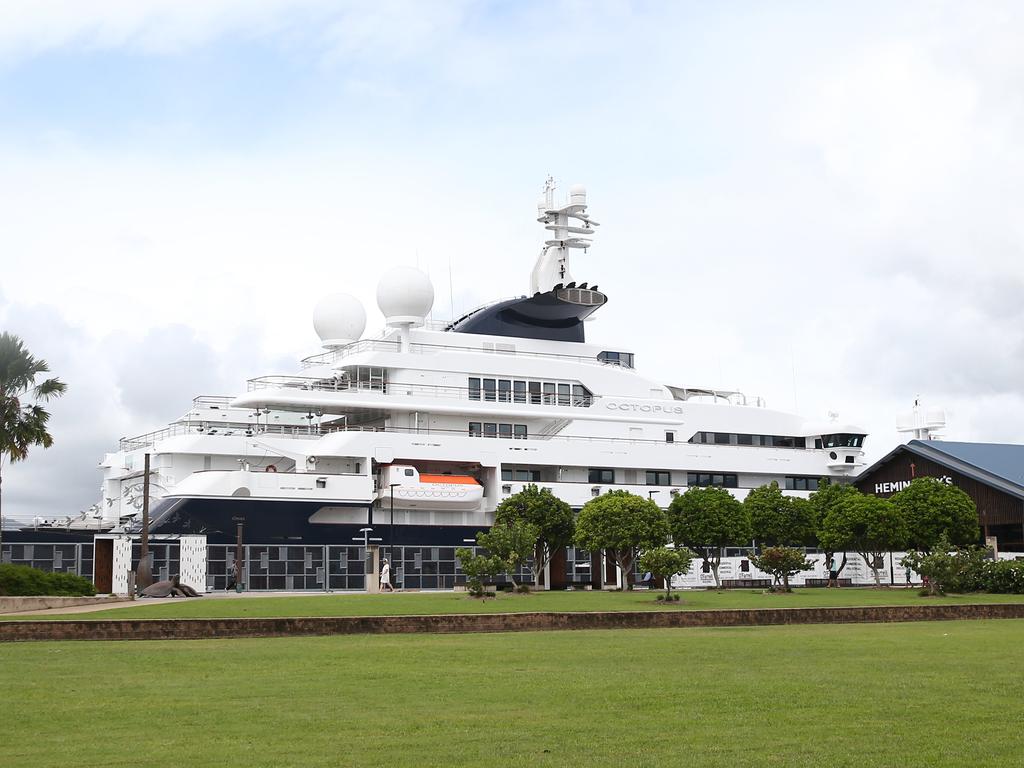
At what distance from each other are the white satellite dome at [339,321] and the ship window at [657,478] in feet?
50.0

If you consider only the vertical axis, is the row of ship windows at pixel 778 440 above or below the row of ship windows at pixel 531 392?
below

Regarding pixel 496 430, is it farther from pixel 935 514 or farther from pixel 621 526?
pixel 935 514

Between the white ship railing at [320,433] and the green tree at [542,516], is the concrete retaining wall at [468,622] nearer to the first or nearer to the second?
the green tree at [542,516]

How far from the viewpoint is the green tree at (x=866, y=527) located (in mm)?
45656

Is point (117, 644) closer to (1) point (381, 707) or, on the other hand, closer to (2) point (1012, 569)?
(1) point (381, 707)

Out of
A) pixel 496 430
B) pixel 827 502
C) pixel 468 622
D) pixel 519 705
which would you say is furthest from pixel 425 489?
pixel 519 705

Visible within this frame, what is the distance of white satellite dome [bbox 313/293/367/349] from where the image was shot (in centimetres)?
5491

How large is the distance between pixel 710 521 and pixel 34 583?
1020 inches

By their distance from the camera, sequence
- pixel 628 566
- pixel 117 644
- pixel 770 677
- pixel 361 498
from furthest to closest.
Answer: pixel 361 498, pixel 628 566, pixel 117 644, pixel 770 677

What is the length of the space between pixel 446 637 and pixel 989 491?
126 ft

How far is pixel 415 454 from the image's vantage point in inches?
1993

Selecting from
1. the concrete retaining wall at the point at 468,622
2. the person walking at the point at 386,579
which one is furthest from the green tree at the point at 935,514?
the person walking at the point at 386,579

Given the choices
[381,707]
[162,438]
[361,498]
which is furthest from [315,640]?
[162,438]

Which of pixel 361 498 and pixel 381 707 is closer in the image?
pixel 381 707
